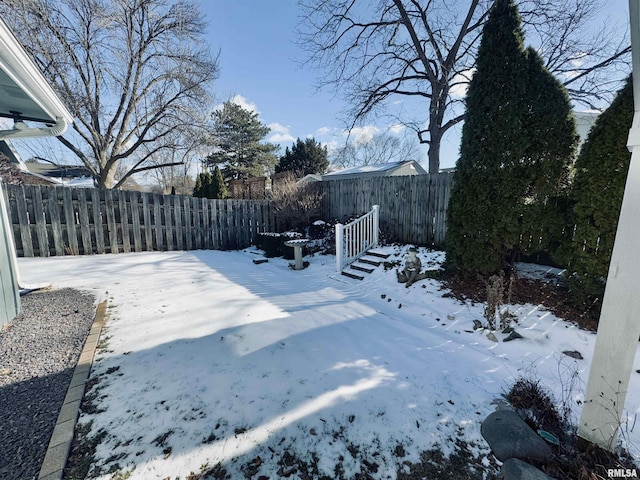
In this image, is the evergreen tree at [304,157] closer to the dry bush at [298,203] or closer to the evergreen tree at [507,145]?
the dry bush at [298,203]

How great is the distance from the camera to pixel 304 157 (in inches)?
1001

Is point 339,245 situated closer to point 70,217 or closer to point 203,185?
point 70,217

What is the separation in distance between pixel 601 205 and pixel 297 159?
23860 mm

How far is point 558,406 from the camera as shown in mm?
2199

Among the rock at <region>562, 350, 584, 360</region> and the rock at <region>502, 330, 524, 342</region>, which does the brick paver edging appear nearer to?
the rock at <region>502, 330, 524, 342</region>

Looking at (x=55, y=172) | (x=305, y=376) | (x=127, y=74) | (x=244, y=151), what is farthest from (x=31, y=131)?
(x=55, y=172)

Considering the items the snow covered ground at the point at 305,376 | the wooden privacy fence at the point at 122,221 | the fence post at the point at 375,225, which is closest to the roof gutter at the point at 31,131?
the snow covered ground at the point at 305,376

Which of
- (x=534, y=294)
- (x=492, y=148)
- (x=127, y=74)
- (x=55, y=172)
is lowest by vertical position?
(x=534, y=294)

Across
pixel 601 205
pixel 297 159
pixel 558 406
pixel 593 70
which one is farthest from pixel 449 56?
pixel 297 159

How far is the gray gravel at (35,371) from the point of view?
1.75 metres

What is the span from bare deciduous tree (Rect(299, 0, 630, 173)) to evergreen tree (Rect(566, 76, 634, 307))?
9057 mm

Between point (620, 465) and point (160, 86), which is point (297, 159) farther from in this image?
point (620, 465)

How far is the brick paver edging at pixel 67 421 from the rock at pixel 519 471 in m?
2.62

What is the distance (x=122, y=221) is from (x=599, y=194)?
396 inches
